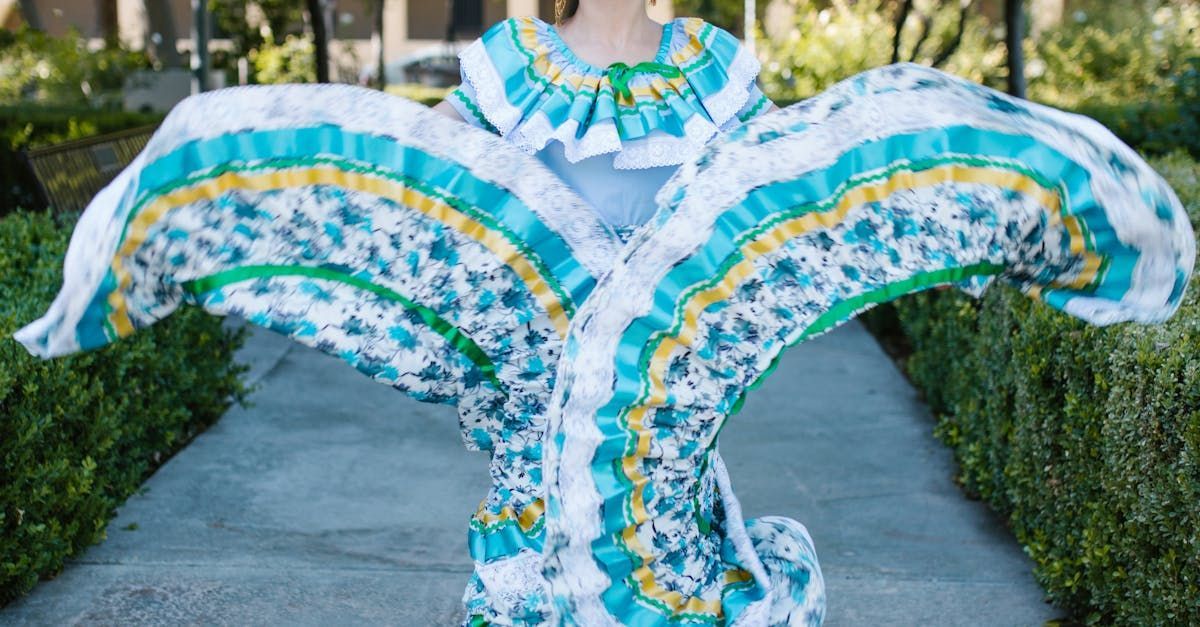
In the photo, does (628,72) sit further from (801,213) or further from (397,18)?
(397,18)

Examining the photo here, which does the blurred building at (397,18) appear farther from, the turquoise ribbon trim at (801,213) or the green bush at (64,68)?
the turquoise ribbon trim at (801,213)

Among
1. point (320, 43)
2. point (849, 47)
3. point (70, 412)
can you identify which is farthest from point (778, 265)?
point (849, 47)

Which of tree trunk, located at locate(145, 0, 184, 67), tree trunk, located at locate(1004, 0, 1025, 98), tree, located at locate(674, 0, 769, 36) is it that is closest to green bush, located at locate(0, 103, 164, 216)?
tree trunk, located at locate(145, 0, 184, 67)

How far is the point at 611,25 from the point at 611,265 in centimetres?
63

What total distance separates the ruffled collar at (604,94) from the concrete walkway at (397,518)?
6.20ft

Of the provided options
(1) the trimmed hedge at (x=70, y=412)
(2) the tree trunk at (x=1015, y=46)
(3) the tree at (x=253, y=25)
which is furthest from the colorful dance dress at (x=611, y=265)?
(3) the tree at (x=253, y=25)

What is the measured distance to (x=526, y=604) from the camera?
2.46 metres

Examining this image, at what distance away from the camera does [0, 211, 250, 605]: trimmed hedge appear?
3.78m

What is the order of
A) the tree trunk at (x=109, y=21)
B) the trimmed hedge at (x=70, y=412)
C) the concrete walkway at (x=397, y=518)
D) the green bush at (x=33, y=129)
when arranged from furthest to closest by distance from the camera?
the tree trunk at (x=109, y=21)
the green bush at (x=33, y=129)
the concrete walkway at (x=397, y=518)
the trimmed hedge at (x=70, y=412)

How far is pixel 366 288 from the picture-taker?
93.0 inches

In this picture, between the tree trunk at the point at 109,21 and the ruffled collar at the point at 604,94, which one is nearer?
the ruffled collar at the point at 604,94

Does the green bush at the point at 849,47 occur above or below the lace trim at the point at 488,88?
below

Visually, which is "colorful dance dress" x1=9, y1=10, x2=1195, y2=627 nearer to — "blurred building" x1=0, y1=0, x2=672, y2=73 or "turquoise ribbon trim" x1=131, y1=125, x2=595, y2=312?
"turquoise ribbon trim" x1=131, y1=125, x2=595, y2=312

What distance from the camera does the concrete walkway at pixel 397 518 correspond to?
4.06 metres
